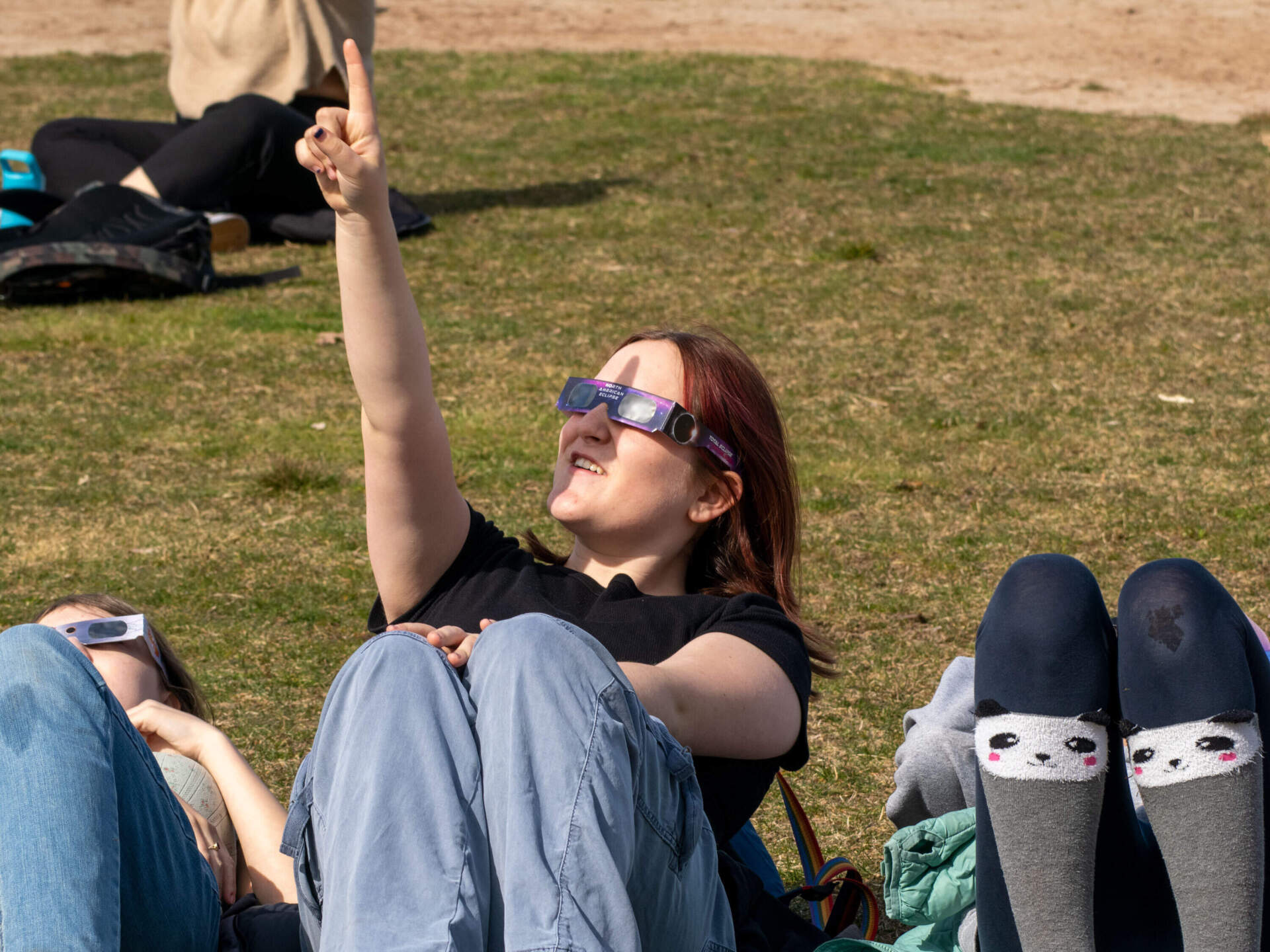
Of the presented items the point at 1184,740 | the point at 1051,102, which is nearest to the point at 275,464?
the point at 1184,740

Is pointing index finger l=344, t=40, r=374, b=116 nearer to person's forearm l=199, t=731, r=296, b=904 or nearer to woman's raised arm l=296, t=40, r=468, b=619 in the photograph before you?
woman's raised arm l=296, t=40, r=468, b=619

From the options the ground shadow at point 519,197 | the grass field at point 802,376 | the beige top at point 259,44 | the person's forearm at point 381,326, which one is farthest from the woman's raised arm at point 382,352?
the ground shadow at point 519,197

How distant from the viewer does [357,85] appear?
2.31m

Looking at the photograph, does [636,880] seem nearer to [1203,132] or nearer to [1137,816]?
[1137,816]

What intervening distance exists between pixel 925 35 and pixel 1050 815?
47.4 feet

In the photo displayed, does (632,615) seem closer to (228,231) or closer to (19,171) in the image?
(228,231)

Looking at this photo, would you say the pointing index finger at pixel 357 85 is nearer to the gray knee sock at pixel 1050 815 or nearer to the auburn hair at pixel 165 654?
the auburn hair at pixel 165 654

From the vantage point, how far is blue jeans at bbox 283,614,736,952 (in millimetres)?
1737

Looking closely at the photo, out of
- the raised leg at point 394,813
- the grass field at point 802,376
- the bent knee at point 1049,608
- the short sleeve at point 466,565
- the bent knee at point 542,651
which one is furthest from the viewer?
the grass field at point 802,376

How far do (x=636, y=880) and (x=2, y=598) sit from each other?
9.34ft

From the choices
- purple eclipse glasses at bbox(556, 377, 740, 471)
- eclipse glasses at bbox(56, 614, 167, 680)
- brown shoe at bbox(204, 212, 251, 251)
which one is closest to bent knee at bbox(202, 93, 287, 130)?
brown shoe at bbox(204, 212, 251, 251)

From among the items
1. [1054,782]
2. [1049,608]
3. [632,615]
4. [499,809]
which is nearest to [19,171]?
[632,615]

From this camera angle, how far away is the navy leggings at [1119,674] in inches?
77.4

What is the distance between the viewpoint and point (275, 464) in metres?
5.09
